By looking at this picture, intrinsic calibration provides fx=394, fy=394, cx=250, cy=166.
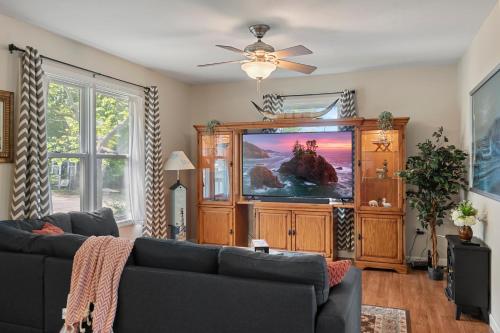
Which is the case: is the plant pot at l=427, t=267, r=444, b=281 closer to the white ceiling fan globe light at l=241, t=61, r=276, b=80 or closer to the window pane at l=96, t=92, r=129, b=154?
the white ceiling fan globe light at l=241, t=61, r=276, b=80

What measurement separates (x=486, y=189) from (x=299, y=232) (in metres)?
2.43

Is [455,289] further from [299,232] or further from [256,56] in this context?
[256,56]

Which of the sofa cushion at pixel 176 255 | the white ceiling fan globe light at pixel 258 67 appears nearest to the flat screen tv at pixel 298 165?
the white ceiling fan globe light at pixel 258 67

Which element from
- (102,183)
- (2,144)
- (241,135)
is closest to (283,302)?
(2,144)

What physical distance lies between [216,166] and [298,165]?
1.23m

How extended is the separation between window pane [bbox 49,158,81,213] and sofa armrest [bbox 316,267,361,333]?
10.2ft

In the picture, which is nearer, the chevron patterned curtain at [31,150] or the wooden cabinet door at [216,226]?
the chevron patterned curtain at [31,150]

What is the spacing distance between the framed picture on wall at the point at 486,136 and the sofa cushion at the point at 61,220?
360cm

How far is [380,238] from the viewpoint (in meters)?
4.96

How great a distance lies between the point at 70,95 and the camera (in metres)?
4.23

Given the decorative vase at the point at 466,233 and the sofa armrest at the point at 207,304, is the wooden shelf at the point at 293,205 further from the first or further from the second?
the sofa armrest at the point at 207,304

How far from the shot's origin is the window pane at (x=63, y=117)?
4020 mm

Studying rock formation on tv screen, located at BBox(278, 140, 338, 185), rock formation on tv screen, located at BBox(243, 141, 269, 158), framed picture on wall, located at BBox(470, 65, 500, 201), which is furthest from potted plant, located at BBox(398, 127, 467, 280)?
rock formation on tv screen, located at BBox(243, 141, 269, 158)

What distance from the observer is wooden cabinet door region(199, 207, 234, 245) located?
571 centimetres
